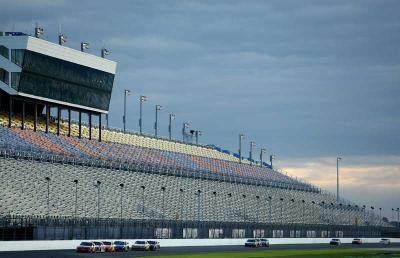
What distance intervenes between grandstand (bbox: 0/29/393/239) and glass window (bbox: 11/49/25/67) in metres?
0.93

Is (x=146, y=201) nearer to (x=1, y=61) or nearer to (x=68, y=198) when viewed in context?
(x=68, y=198)

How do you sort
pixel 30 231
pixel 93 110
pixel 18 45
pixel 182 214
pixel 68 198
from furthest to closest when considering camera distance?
1. pixel 93 110
2. pixel 182 214
3. pixel 18 45
4. pixel 68 198
5. pixel 30 231

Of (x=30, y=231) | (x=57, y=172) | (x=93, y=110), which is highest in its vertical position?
(x=93, y=110)

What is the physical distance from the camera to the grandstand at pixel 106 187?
122 m

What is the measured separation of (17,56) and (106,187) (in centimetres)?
2605

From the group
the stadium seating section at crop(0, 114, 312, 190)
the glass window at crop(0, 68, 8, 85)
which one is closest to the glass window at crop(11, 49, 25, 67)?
the glass window at crop(0, 68, 8, 85)

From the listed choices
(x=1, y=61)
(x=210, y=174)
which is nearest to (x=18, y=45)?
(x=1, y=61)

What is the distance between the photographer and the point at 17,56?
143750 millimetres

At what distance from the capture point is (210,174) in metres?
184

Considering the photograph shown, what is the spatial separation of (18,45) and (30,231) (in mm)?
44815

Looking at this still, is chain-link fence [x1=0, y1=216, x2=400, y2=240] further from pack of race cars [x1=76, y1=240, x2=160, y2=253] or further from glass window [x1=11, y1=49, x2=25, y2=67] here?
glass window [x1=11, y1=49, x2=25, y2=67]

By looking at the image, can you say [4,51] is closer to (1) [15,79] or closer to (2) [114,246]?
(1) [15,79]

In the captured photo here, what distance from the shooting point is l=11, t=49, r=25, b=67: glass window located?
470ft

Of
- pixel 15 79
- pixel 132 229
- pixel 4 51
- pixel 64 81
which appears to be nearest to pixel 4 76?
pixel 15 79
